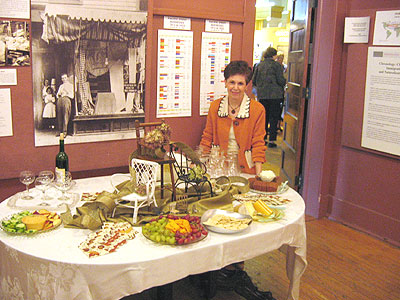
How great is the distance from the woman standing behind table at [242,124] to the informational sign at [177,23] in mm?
614

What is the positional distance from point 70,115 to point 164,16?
114 cm

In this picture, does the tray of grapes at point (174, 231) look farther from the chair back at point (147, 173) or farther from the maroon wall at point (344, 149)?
the maroon wall at point (344, 149)

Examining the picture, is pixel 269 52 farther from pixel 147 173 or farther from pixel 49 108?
pixel 147 173

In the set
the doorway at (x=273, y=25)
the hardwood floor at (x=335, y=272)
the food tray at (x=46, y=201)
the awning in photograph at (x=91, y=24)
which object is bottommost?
the hardwood floor at (x=335, y=272)

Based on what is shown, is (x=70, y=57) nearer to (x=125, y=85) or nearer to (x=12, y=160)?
(x=125, y=85)

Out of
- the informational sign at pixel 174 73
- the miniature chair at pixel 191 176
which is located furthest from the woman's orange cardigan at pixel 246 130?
the miniature chair at pixel 191 176

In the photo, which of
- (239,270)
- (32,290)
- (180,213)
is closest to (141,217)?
(180,213)

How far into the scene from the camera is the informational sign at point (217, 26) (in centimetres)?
395

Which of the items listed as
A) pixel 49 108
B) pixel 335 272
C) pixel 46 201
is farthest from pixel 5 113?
pixel 335 272

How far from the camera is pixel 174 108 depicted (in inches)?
154

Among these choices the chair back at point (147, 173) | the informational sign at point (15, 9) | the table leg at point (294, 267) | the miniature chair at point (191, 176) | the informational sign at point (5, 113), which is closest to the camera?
the chair back at point (147, 173)

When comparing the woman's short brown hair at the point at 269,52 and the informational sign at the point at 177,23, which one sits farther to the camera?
the woman's short brown hair at the point at 269,52

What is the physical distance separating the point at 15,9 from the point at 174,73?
1.37m

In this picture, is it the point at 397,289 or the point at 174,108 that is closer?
the point at 397,289
